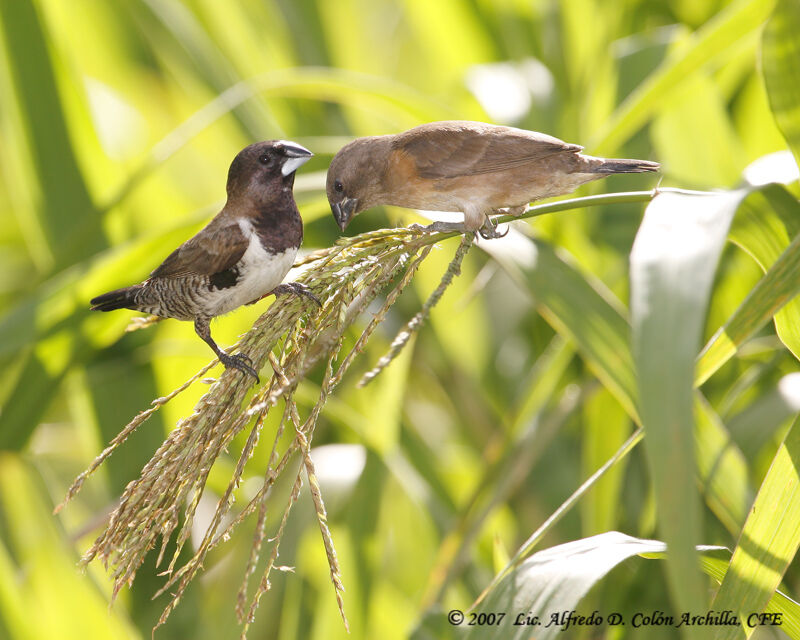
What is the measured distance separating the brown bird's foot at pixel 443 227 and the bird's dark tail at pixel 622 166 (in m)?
0.26

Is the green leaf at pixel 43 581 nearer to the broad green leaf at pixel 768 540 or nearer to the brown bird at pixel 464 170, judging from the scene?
the brown bird at pixel 464 170

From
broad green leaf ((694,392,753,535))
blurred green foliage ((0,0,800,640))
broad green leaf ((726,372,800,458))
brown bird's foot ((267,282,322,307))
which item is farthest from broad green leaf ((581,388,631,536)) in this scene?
brown bird's foot ((267,282,322,307))

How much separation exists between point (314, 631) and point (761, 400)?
1.27 meters

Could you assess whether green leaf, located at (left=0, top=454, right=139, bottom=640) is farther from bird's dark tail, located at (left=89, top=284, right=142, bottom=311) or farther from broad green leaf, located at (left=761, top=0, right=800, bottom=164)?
broad green leaf, located at (left=761, top=0, right=800, bottom=164)

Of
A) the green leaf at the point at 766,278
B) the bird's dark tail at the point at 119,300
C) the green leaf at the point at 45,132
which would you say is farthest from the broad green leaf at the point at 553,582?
the green leaf at the point at 45,132

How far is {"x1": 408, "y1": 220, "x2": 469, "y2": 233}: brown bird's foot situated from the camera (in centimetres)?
124

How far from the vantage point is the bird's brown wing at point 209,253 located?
1.22 metres

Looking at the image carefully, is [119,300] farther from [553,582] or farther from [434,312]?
[434,312]

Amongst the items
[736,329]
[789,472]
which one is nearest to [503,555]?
[789,472]

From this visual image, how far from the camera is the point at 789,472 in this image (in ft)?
4.07

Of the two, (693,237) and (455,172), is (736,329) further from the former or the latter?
(455,172)

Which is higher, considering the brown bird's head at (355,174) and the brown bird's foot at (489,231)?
the brown bird's head at (355,174)

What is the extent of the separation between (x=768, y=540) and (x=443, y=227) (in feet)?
2.35

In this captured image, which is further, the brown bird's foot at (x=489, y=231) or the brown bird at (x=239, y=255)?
the brown bird's foot at (x=489, y=231)
